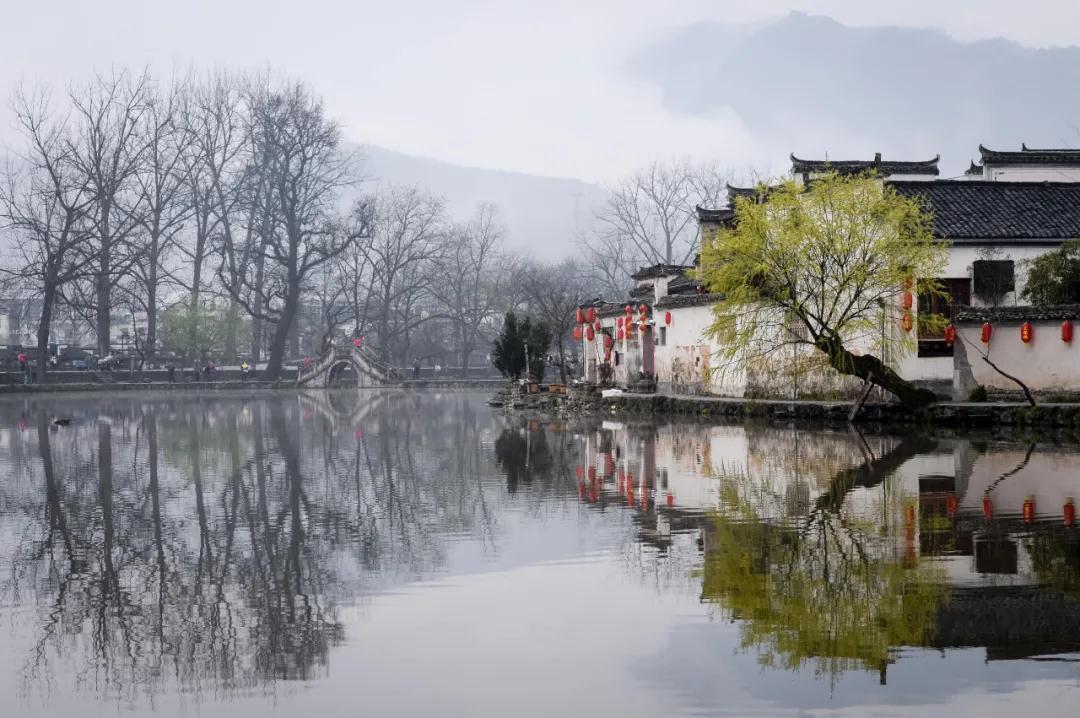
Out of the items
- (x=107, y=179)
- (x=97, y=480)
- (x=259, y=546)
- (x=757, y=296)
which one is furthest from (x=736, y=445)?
(x=107, y=179)

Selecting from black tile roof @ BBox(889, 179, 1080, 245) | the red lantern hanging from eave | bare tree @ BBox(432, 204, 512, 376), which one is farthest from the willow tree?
bare tree @ BBox(432, 204, 512, 376)

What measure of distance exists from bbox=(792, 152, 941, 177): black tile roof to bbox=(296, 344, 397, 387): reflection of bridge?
34.8 metres

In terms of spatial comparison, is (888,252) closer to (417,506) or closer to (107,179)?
(417,506)

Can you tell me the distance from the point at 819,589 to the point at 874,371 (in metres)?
18.7

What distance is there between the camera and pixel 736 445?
23.2 meters

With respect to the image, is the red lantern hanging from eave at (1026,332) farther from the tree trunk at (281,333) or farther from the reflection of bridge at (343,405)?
the tree trunk at (281,333)

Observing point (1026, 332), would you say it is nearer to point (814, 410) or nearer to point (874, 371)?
point (874, 371)

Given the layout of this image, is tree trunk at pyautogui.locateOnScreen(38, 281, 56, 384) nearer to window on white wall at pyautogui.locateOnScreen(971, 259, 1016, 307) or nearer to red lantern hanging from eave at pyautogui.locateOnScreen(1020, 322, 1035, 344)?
window on white wall at pyautogui.locateOnScreen(971, 259, 1016, 307)

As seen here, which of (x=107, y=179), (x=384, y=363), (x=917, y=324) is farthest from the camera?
(x=384, y=363)

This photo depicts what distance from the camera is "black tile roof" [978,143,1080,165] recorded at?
37688mm

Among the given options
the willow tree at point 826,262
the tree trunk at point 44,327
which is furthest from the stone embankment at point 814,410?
the tree trunk at point 44,327

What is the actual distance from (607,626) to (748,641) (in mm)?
1035

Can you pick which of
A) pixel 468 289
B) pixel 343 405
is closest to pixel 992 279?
pixel 343 405

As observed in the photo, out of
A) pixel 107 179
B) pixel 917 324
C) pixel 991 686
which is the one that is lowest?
pixel 991 686
